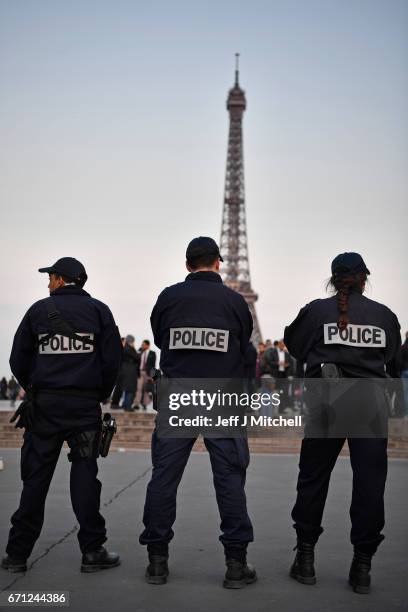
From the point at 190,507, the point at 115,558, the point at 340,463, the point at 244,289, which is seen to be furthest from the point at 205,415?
the point at 244,289

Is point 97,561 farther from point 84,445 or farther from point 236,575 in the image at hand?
point 236,575

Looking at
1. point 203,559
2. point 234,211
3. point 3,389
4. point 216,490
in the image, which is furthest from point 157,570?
point 234,211

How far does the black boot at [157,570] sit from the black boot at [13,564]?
2.14 ft

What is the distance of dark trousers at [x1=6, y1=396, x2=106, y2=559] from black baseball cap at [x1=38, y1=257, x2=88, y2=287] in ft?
2.25

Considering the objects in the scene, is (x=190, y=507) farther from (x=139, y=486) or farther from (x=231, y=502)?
(x=231, y=502)

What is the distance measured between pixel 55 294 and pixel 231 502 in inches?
58.7

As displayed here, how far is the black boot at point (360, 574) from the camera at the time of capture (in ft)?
13.0

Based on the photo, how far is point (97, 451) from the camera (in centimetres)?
434

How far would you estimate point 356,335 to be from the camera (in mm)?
4141

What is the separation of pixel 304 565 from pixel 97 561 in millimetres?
1079

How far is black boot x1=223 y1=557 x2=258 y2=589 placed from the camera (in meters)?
4.01

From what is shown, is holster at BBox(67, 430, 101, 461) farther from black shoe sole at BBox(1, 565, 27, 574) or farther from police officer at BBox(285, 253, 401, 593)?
police officer at BBox(285, 253, 401, 593)

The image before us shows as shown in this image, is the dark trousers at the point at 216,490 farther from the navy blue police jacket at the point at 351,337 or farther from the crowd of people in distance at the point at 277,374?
the crowd of people in distance at the point at 277,374

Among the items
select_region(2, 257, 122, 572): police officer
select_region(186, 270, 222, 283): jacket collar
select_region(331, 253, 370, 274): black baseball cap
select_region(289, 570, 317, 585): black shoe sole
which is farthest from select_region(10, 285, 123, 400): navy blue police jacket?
select_region(289, 570, 317, 585): black shoe sole
